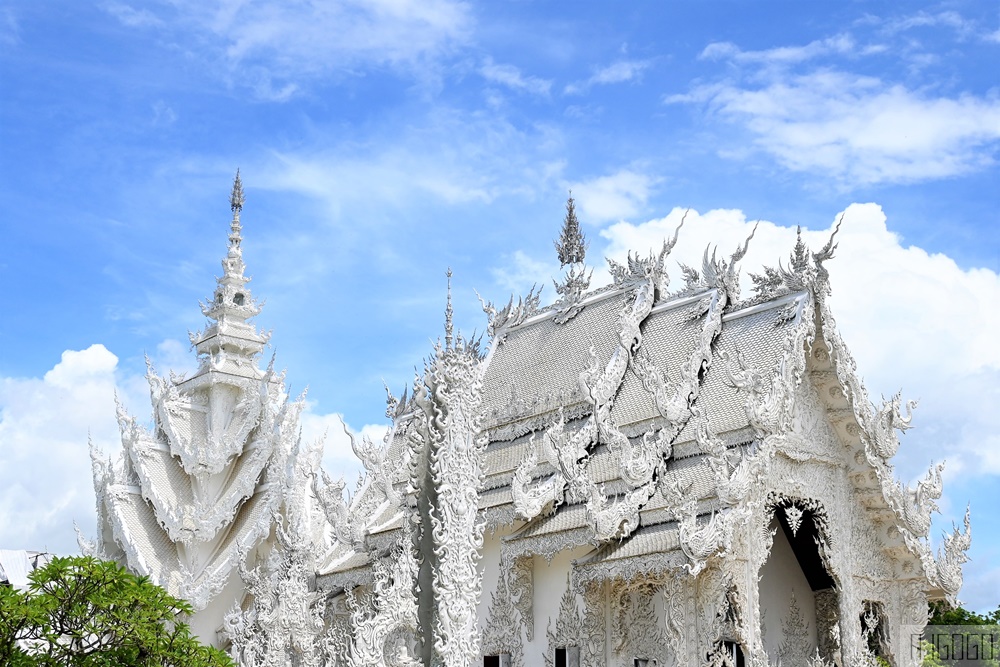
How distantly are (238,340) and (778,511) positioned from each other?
28.7ft

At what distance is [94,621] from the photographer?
8047 millimetres

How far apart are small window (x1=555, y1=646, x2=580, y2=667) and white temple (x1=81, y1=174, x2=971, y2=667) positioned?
2 centimetres

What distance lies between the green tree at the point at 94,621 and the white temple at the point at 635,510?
133 centimetres

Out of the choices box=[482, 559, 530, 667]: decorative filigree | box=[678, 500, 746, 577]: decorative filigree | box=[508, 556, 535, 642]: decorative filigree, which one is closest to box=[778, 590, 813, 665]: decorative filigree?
box=[678, 500, 746, 577]: decorative filigree

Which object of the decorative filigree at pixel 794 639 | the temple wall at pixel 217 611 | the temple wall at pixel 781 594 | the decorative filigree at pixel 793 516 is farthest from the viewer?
the temple wall at pixel 217 611

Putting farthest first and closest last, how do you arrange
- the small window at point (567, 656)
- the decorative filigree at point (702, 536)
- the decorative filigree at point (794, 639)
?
the decorative filigree at point (794, 639) < the small window at point (567, 656) < the decorative filigree at point (702, 536)

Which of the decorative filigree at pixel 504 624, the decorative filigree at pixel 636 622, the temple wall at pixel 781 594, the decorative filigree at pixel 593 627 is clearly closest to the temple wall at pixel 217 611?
the decorative filigree at pixel 504 624

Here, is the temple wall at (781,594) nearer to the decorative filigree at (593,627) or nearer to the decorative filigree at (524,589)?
the decorative filigree at (593,627)

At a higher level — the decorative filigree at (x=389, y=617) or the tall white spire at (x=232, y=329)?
the tall white spire at (x=232, y=329)

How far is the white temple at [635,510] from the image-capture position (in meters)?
8.28

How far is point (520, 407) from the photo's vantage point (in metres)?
14.0

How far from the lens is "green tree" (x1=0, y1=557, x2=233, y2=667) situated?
25.4 ft

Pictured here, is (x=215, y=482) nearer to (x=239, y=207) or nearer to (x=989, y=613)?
(x=239, y=207)

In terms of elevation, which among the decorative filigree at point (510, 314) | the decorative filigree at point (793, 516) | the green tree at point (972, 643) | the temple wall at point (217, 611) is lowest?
the green tree at point (972, 643)
